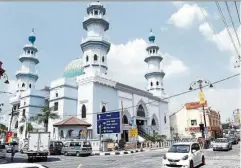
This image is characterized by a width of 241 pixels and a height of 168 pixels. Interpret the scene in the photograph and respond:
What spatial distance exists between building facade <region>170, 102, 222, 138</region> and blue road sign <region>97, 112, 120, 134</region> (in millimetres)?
31510

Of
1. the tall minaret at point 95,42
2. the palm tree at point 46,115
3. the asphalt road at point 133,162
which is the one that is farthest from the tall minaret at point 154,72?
the asphalt road at point 133,162

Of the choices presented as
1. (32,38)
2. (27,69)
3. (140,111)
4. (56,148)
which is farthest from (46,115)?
(32,38)

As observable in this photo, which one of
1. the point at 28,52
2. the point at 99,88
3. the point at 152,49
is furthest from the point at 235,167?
the point at 28,52

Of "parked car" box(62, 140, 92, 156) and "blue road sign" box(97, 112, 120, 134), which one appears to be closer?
"parked car" box(62, 140, 92, 156)

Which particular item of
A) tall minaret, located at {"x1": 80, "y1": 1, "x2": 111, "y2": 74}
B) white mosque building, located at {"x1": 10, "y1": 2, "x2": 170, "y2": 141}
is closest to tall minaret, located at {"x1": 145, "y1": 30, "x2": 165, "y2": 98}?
white mosque building, located at {"x1": 10, "y1": 2, "x2": 170, "y2": 141}

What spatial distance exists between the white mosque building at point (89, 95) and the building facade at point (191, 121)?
9.50 m

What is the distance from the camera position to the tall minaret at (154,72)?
172 feet

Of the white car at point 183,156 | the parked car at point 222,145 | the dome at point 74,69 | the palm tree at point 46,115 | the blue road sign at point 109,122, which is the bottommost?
the parked car at point 222,145

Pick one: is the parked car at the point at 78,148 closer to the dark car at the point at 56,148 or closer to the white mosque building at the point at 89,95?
the dark car at the point at 56,148

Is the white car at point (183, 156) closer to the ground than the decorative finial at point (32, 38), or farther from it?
closer to the ground

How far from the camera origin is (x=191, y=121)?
195 ft

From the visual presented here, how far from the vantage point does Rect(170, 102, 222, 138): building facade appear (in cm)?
5725

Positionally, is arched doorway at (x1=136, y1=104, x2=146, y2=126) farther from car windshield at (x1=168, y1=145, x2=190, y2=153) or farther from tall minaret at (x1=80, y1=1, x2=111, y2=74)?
car windshield at (x1=168, y1=145, x2=190, y2=153)

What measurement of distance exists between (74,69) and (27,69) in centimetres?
1096
